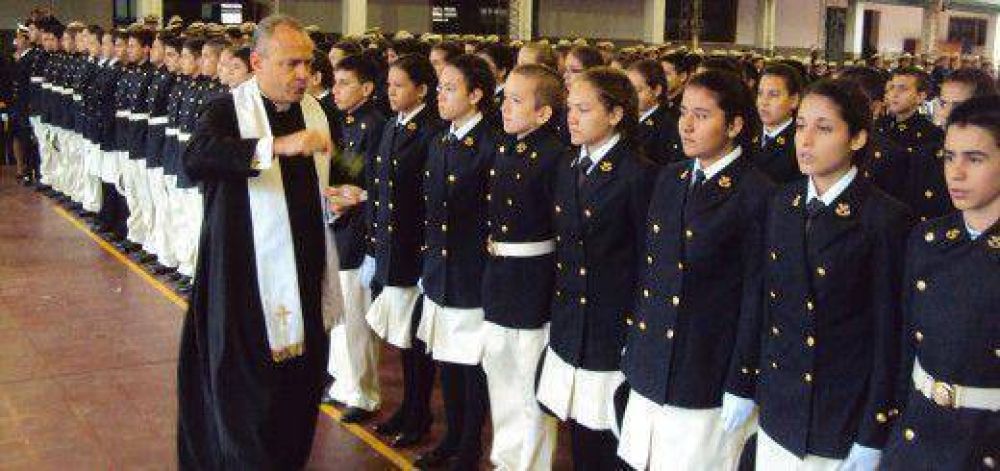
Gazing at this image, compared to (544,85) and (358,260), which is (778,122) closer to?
(544,85)

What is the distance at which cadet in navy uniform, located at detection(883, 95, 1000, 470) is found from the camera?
2260 millimetres

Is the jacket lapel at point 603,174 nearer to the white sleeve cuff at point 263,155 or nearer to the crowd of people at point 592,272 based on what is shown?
the crowd of people at point 592,272

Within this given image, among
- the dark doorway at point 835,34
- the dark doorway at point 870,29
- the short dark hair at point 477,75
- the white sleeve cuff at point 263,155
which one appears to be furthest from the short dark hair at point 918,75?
the dark doorway at point 870,29

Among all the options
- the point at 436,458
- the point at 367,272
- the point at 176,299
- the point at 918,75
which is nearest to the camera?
the point at 436,458

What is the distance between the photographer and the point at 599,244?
341cm

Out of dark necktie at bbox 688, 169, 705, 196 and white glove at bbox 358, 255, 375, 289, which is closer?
dark necktie at bbox 688, 169, 705, 196

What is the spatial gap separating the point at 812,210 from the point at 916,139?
3.69 metres

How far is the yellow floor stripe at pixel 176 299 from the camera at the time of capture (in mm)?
4471

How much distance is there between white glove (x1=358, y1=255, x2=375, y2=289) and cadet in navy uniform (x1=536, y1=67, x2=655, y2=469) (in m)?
1.50

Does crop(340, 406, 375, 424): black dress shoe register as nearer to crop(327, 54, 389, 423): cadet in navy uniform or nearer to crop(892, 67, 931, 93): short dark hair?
crop(327, 54, 389, 423): cadet in navy uniform

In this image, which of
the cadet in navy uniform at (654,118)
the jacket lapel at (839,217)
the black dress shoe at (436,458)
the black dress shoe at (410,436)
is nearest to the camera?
the jacket lapel at (839,217)

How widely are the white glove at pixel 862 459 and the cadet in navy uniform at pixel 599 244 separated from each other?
0.94m

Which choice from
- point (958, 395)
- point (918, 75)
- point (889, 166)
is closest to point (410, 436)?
point (958, 395)

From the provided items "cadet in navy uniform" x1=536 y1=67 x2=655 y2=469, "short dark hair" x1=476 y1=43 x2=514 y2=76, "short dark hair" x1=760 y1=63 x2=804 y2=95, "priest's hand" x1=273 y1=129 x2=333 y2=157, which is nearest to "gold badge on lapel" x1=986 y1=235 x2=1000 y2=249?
"cadet in navy uniform" x1=536 y1=67 x2=655 y2=469
